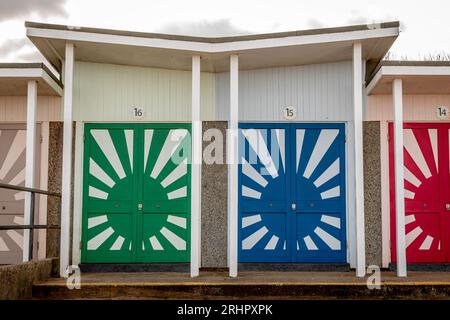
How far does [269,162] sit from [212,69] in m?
1.53

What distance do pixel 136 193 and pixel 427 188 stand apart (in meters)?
4.08

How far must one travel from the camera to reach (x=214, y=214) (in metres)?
9.05

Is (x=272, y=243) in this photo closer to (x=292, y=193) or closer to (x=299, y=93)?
(x=292, y=193)

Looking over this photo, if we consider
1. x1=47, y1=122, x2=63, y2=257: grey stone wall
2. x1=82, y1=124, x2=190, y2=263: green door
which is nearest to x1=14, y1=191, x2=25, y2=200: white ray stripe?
x1=47, y1=122, x2=63, y2=257: grey stone wall

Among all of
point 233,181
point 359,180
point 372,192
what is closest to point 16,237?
point 233,181

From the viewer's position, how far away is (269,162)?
911 cm

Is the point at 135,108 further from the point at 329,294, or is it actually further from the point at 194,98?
the point at 329,294

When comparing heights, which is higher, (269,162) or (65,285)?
(269,162)

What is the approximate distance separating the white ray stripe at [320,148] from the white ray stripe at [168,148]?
71.3 inches

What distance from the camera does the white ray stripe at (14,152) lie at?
9.16 metres

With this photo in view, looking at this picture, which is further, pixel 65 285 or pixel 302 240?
pixel 302 240

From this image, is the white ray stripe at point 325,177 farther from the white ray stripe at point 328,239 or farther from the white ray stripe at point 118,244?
the white ray stripe at point 118,244
